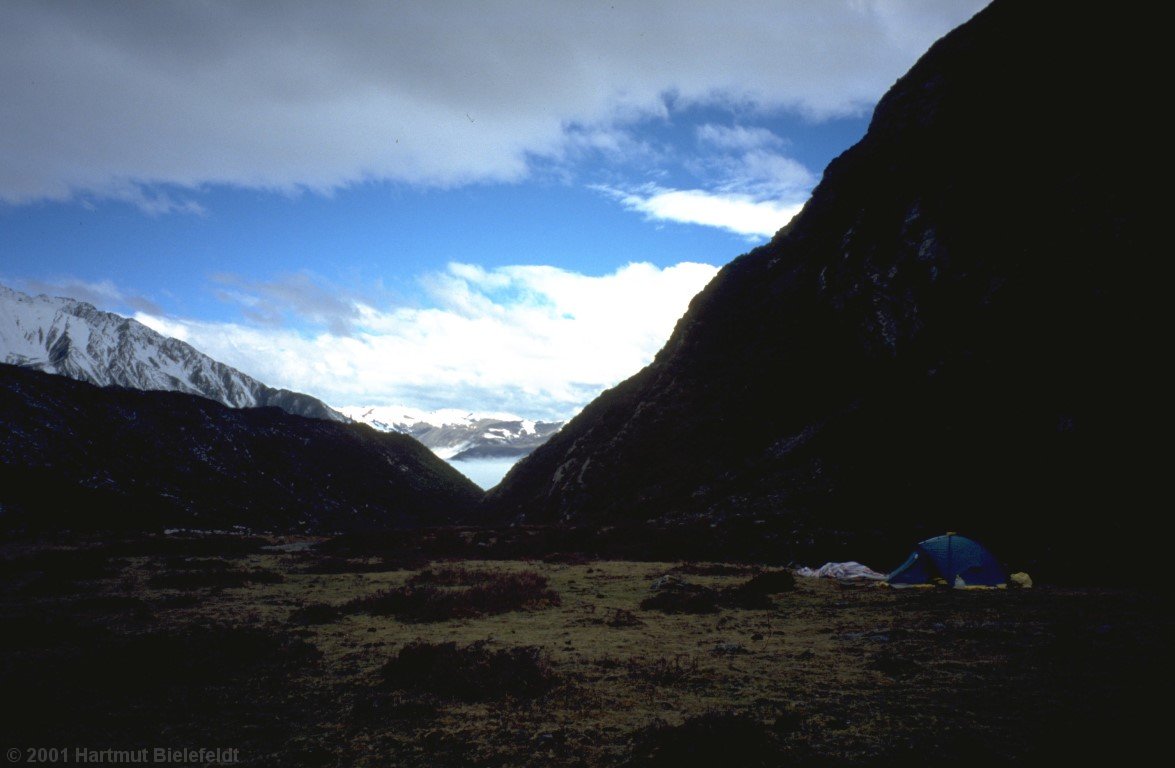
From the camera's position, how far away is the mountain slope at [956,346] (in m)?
26.4

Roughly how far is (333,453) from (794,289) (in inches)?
3010

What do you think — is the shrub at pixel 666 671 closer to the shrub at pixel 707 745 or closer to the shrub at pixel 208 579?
the shrub at pixel 707 745

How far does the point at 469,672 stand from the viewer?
10469mm

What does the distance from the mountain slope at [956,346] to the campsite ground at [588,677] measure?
10.6 m

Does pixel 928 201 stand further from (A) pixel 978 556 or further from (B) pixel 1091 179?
(A) pixel 978 556

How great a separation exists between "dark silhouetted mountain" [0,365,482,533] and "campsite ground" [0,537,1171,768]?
40.9 m

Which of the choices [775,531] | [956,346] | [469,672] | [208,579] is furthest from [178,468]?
[956,346]

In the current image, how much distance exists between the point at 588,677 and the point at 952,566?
655 inches

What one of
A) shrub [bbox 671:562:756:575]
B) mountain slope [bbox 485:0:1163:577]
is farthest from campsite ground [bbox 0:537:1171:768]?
mountain slope [bbox 485:0:1163:577]

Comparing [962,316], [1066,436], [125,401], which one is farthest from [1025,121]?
[125,401]

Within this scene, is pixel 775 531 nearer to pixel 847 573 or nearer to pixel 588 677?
pixel 847 573

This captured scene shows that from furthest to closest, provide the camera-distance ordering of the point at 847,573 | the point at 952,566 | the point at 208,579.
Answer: the point at 847,573
the point at 208,579
the point at 952,566

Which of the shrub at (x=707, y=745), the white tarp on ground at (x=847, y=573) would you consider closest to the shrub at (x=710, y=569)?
the white tarp on ground at (x=847, y=573)

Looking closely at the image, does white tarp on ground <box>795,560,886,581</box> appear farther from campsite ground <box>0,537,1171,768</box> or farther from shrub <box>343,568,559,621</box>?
shrub <box>343,568,559,621</box>
